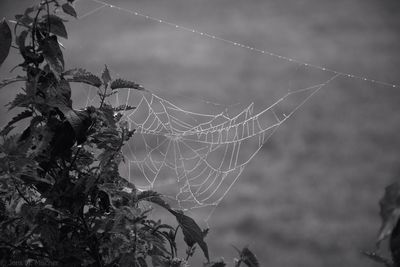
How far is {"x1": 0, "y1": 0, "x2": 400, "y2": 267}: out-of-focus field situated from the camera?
18.7 ft

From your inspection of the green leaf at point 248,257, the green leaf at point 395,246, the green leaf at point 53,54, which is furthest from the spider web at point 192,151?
the green leaf at point 395,246

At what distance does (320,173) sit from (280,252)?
1.83 meters

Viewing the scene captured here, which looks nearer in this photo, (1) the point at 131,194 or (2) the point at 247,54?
(1) the point at 131,194

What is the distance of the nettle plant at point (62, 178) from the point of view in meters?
1.34

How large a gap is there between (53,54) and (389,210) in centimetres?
81

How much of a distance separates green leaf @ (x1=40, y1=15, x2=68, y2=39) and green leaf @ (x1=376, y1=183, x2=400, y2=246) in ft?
2.72

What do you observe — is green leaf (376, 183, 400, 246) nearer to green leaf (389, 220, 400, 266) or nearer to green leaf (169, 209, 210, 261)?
green leaf (389, 220, 400, 266)

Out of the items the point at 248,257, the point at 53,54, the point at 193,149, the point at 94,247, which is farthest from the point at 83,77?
the point at 193,149

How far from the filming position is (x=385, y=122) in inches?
323

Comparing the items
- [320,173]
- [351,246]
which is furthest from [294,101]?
[351,246]

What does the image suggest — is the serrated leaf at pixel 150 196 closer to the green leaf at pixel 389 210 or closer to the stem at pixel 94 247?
the stem at pixel 94 247

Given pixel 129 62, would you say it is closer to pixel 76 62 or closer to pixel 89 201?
pixel 76 62

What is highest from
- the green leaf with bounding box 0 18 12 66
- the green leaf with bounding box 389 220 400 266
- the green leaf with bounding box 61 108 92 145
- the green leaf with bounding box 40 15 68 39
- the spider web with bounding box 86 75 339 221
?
the spider web with bounding box 86 75 339 221

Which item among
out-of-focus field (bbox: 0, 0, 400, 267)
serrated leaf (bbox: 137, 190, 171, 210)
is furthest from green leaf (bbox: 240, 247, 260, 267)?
out-of-focus field (bbox: 0, 0, 400, 267)
